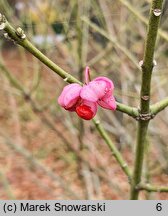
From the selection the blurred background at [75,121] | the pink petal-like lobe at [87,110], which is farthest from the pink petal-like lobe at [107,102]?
the blurred background at [75,121]

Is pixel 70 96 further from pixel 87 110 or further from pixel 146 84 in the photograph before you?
pixel 146 84

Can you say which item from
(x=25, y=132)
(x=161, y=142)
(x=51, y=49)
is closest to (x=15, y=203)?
(x=51, y=49)

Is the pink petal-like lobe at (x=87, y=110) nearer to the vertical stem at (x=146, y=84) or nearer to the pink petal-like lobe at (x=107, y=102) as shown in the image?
the pink petal-like lobe at (x=107, y=102)

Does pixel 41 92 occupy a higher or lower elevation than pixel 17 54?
lower

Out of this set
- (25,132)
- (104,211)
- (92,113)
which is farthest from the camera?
(25,132)

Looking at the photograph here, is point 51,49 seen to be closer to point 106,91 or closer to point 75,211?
point 75,211

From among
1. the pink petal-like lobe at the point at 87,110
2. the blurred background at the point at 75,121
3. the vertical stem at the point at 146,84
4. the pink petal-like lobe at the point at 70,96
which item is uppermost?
the blurred background at the point at 75,121
